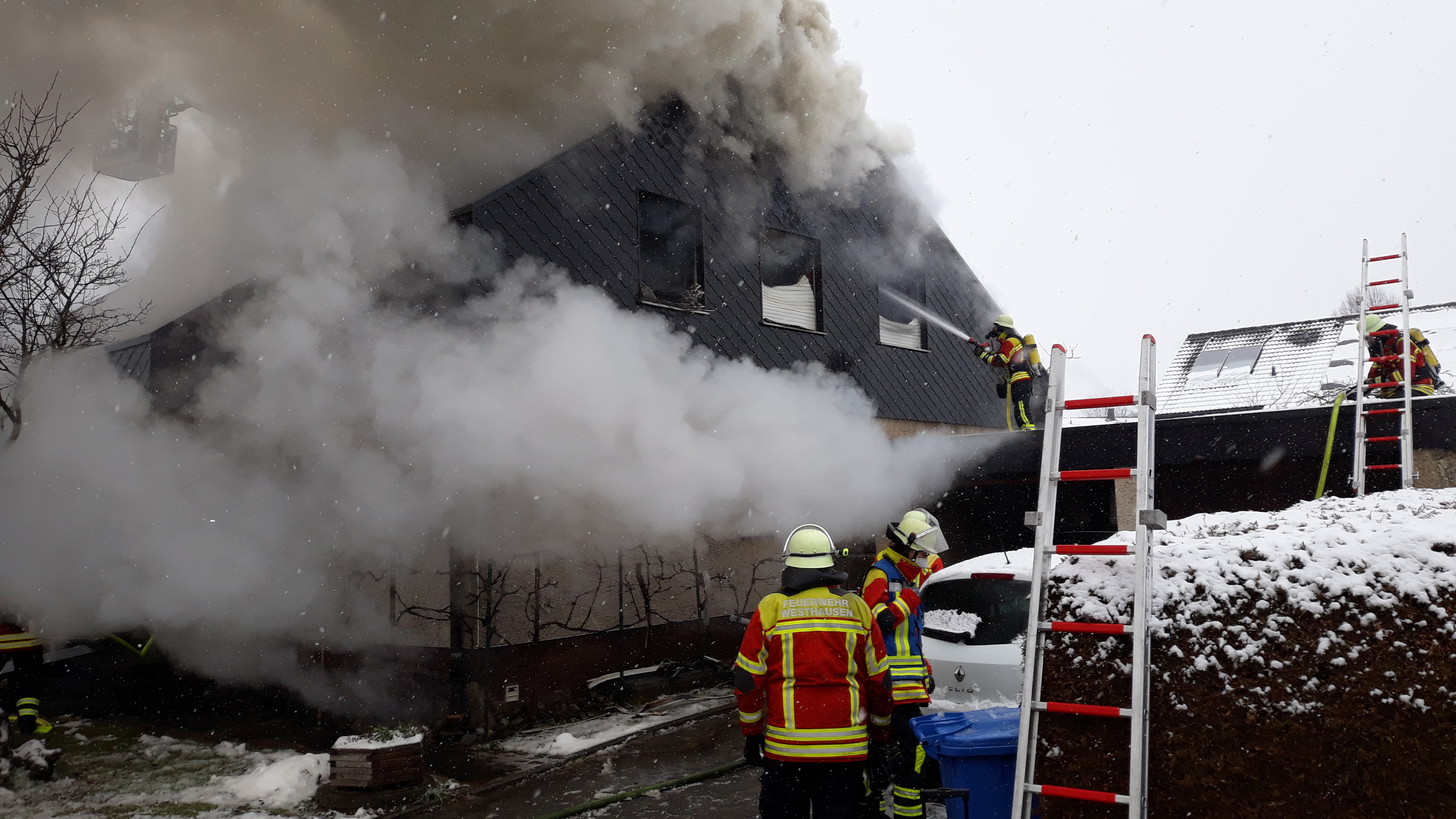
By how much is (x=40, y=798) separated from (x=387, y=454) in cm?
328

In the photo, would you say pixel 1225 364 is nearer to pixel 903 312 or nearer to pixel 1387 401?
pixel 903 312

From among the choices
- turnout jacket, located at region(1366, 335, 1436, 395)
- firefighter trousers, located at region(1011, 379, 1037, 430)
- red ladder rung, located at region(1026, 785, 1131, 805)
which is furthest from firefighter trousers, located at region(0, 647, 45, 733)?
turnout jacket, located at region(1366, 335, 1436, 395)

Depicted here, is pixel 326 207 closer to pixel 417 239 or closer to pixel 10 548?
pixel 417 239

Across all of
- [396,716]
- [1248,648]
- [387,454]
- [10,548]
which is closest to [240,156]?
[387,454]

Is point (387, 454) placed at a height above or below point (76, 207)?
below

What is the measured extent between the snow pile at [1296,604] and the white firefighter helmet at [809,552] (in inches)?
34.3

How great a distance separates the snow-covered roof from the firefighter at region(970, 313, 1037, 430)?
4.44 m

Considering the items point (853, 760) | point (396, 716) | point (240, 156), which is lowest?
point (396, 716)

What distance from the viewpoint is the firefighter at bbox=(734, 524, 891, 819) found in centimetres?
368

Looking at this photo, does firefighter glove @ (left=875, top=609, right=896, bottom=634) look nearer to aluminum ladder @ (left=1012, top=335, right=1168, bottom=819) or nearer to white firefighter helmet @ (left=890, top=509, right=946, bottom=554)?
white firefighter helmet @ (left=890, top=509, right=946, bottom=554)

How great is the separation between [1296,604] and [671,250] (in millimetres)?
7872

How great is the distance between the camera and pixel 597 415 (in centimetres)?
838

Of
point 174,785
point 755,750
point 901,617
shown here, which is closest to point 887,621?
point 901,617

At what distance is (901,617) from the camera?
13.9ft
